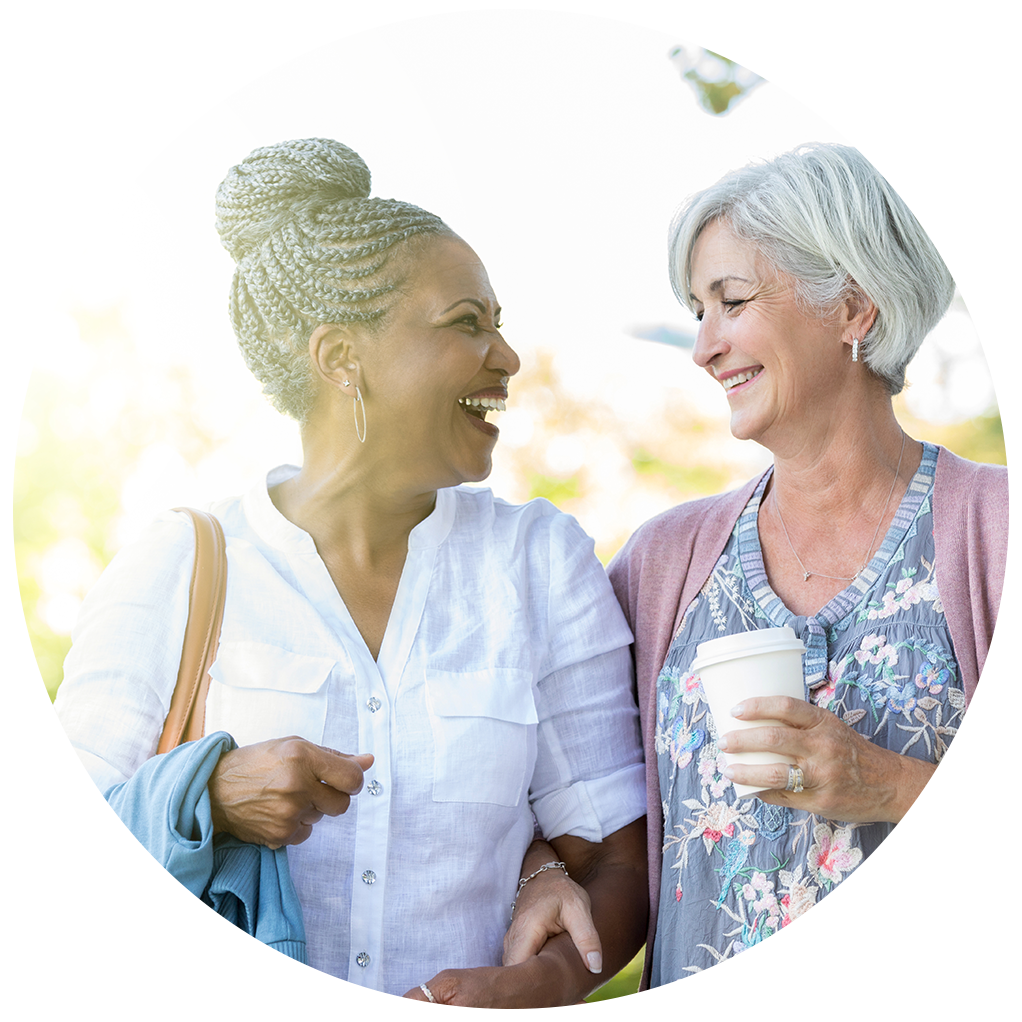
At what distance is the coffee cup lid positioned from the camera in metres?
1.44

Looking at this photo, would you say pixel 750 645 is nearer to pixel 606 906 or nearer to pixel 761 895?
pixel 761 895

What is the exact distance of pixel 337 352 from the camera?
1.94 metres

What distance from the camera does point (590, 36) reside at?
345 cm

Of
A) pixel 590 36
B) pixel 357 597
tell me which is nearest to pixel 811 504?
pixel 357 597

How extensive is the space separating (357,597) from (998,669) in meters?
1.15

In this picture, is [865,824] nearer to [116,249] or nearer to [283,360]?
[283,360]

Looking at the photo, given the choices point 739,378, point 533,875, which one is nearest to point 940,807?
point 533,875

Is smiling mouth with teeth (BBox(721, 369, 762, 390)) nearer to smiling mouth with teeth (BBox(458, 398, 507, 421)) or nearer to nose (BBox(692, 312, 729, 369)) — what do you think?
nose (BBox(692, 312, 729, 369))

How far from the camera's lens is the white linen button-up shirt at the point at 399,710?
1.61 metres

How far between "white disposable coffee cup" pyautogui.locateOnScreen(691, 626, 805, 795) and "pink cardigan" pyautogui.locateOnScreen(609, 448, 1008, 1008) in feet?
1.24

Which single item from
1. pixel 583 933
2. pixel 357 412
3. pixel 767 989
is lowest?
pixel 767 989

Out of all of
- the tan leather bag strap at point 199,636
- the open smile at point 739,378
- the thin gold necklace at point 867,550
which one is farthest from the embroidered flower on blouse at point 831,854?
the tan leather bag strap at point 199,636

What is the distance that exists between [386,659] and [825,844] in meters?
0.84

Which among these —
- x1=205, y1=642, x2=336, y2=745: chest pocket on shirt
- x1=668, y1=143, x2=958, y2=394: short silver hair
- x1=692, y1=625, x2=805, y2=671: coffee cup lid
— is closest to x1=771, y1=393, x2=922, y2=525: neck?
x1=668, y1=143, x2=958, y2=394: short silver hair
